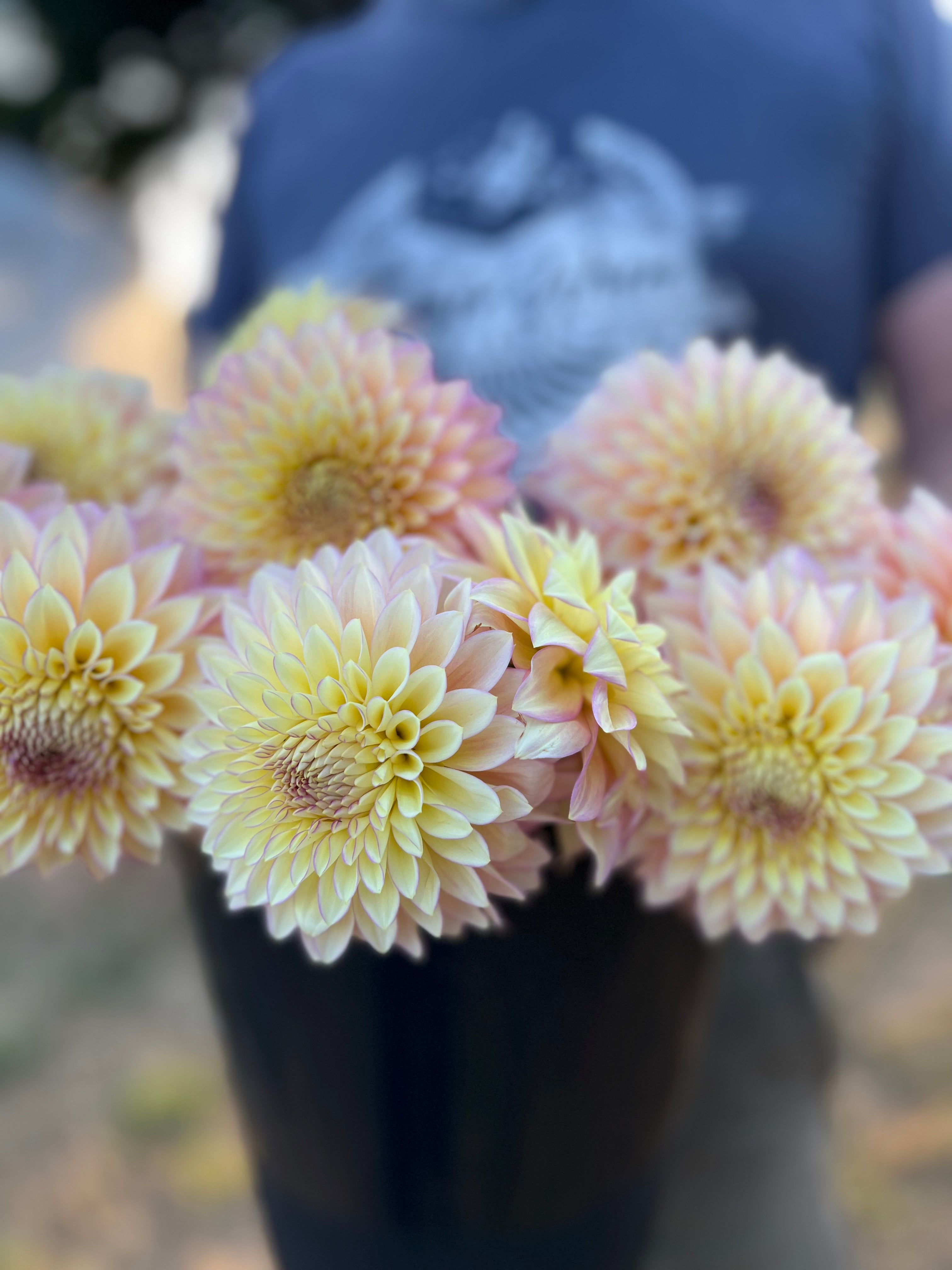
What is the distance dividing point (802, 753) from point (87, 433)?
29 centimetres

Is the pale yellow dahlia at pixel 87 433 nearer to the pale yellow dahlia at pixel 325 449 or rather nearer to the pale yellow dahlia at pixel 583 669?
the pale yellow dahlia at pixel 325 449

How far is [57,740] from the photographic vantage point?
11.6 inches

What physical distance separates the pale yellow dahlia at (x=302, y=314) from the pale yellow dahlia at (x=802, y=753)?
18 centimetres

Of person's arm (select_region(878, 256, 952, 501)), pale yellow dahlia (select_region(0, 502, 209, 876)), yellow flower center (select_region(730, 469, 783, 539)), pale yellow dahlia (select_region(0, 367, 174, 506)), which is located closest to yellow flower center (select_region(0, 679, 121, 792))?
pale yellow dahlia (select_region(0, 502, 209, 876))

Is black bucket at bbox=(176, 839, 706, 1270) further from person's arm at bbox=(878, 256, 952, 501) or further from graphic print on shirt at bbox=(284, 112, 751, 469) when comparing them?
person's arm at bbox=(878, 256, 952, 501)

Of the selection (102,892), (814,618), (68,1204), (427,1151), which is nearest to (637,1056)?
(427,1151)

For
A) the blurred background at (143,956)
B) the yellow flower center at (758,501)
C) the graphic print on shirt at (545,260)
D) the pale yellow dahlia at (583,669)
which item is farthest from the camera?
the blurred background at (143,956)

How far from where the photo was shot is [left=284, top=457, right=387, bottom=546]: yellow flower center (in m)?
0.33

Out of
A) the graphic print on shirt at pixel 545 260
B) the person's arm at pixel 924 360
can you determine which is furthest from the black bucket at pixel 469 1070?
the person's arm at pixel 924 360

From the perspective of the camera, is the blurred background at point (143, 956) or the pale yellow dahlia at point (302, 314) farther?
the blurred background at point (143, 956)

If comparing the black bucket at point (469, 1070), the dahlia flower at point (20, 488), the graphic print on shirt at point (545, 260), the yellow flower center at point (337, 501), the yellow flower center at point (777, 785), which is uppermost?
the graphic print on shirt at point (545, 260)

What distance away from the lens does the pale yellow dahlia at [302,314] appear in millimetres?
396

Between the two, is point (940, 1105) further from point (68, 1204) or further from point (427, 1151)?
point (427, 1151)

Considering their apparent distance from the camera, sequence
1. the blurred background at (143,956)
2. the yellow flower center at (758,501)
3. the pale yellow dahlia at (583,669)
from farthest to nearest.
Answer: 1. the blurred background at (143,956)
2. the yellow flower center at (758,501)
3. the pale yellow dahlia at (583,669)
